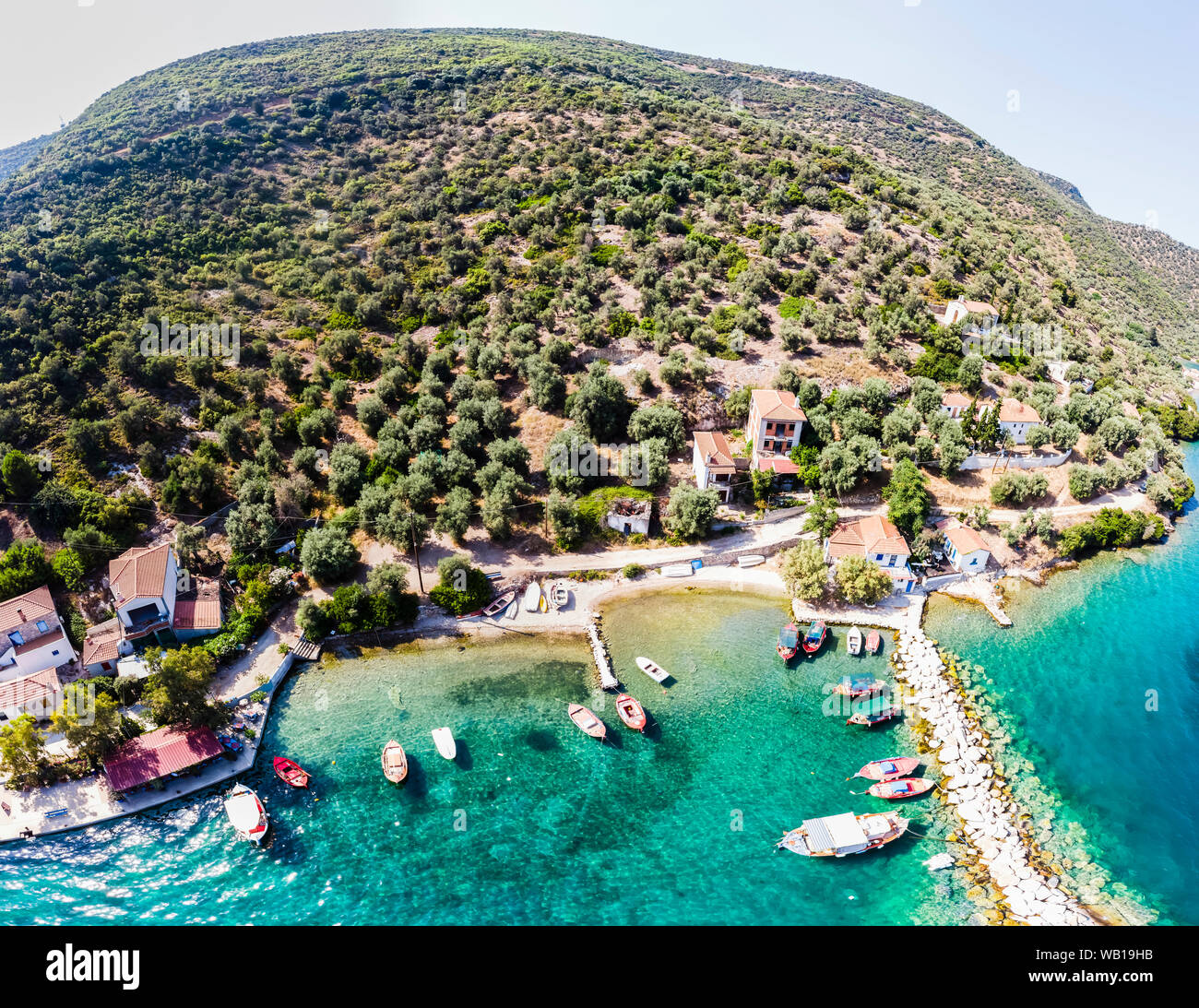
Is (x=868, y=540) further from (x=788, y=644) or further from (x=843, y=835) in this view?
(x=843, y=835)

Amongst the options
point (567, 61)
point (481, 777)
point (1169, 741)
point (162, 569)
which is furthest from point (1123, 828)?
point (567, 61)

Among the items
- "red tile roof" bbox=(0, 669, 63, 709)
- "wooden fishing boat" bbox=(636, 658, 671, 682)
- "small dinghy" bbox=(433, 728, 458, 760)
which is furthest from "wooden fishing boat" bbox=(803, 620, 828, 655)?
"red tile roof" bbox=(0, 669, 63, 709)

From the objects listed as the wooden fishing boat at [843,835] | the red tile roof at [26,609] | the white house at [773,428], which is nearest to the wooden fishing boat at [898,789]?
the wooden fishing boat at [843,835]

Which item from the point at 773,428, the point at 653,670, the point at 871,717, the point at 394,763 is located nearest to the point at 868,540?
the point at 773,428

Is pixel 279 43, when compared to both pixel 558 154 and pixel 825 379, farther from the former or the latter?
pixel 825 379

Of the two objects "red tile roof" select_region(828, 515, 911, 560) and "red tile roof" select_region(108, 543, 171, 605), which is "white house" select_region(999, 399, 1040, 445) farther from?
"red tile roof" select_region(108, 543, 171, 605)

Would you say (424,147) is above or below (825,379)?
above

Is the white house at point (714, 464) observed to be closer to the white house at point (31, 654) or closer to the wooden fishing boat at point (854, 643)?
the wooden fishing boat at point (854, 643)

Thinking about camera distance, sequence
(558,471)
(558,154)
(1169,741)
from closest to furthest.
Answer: (1169,741) → (558,471) → (558,154)
